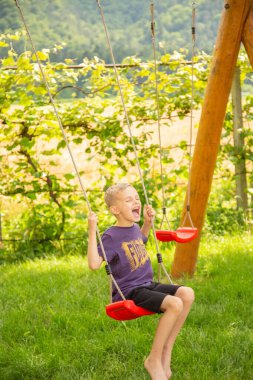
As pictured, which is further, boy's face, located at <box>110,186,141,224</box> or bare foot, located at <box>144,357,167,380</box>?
boy's face, located at <box>110,186,141,224</box>

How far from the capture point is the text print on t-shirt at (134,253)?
9.93ft

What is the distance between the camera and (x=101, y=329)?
384cm

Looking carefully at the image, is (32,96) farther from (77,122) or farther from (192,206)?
(192,206)

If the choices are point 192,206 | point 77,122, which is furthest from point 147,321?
point 77,122

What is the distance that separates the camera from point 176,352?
3.38 metres

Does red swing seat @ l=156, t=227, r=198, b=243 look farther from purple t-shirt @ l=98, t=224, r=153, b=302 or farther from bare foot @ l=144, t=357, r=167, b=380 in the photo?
bare foot @ l=144, t=357, r=167, b=380

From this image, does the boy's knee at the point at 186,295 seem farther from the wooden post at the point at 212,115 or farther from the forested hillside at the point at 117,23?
the forested hillside at the point at 117,23

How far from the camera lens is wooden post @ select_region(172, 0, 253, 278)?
4215mm

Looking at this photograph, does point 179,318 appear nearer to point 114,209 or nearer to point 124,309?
point 124,309

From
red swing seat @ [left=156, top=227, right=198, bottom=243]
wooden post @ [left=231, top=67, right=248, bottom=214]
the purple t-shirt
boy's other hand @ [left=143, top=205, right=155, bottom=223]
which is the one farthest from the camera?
wooden post @ [left=231, top=67, right=248, bottom=214]

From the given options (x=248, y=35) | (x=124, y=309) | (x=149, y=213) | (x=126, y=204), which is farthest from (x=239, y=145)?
(x=124, y=309)

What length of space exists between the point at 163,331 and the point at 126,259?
1.28 ft

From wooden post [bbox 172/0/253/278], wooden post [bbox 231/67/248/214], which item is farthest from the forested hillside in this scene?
wooden post [bbox 172/0/253/278]

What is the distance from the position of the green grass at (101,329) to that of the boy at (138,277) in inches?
11.6
